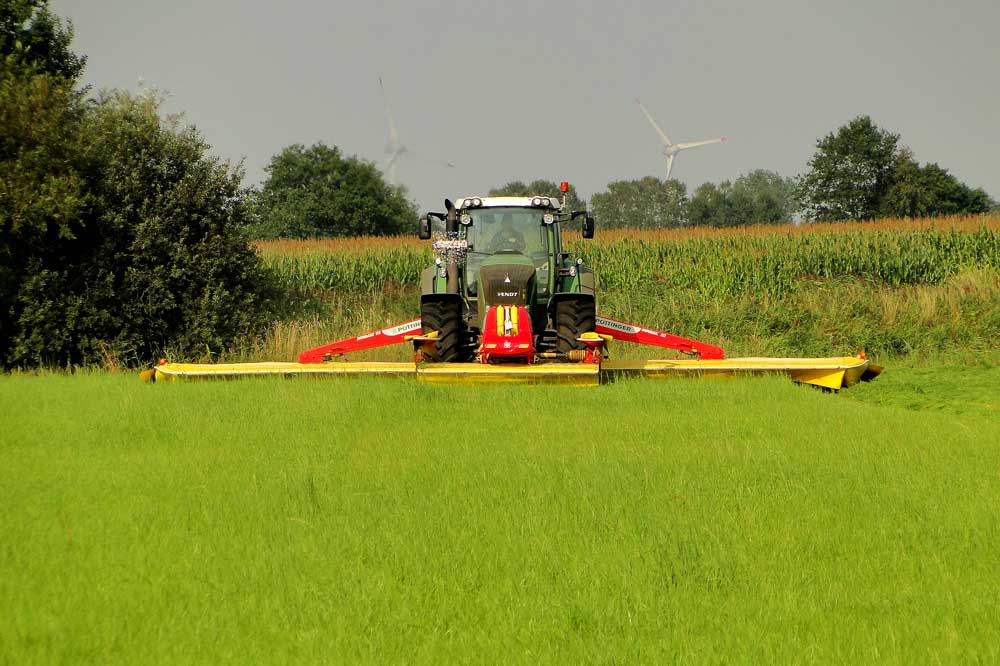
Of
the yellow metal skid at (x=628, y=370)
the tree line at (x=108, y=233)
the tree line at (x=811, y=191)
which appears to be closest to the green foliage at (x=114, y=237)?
the tree line at (x=108, y=233)

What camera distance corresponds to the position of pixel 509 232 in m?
15.9

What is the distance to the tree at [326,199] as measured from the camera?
68875 mm

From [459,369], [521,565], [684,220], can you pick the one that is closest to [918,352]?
[459,369]

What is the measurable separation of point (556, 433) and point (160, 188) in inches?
460

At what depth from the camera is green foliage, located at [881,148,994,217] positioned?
6625 centimetres

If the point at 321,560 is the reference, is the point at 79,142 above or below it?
above

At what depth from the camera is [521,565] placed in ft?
20.5

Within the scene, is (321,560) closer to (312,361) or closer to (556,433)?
(556,433)

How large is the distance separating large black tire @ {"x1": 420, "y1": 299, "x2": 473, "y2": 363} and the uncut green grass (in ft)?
9.58

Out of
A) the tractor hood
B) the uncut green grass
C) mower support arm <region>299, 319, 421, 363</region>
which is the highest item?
the tractor hood

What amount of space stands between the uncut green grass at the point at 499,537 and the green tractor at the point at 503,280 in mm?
2909

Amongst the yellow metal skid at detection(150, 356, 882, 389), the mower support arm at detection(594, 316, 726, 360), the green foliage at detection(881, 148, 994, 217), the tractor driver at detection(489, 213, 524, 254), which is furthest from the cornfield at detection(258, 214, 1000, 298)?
the green foliage at detection(881, 148, 994, 217)

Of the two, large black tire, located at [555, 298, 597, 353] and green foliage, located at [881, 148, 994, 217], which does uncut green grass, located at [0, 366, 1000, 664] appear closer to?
large black tire, located at [555, 298, 597, 353]

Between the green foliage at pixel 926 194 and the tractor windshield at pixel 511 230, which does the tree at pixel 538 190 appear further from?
the tractor windshield at pixel 511 230
